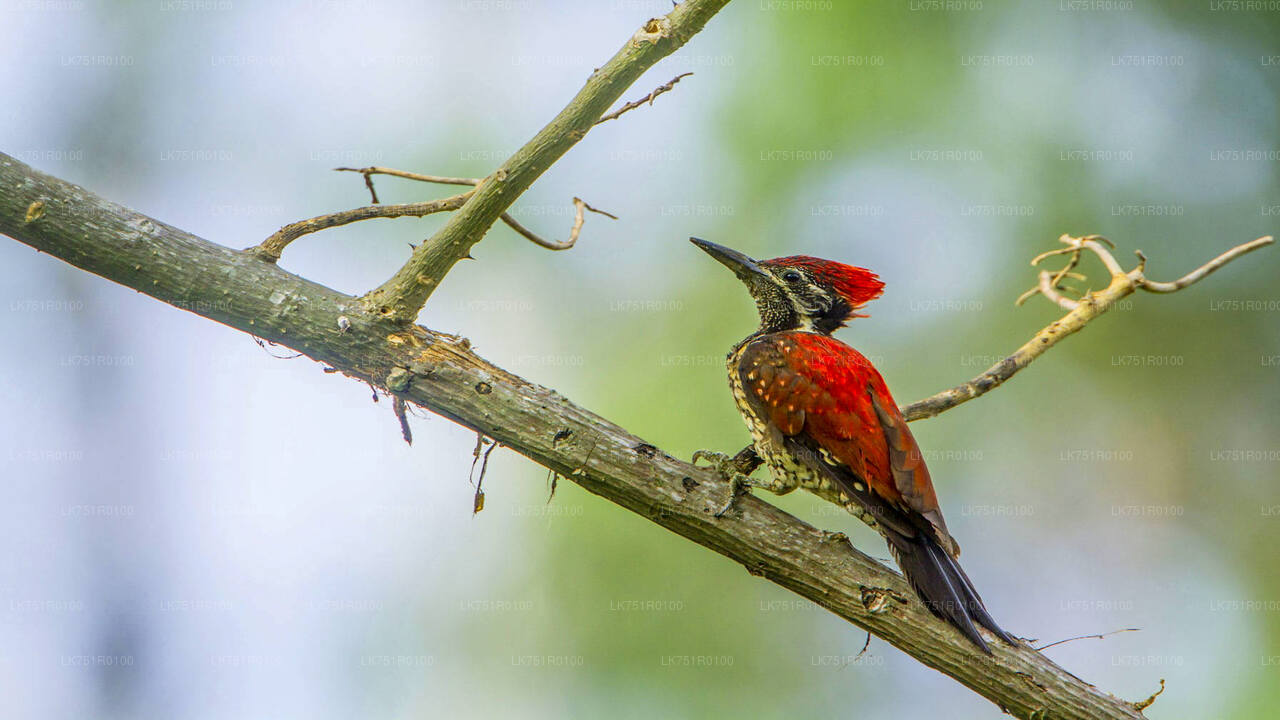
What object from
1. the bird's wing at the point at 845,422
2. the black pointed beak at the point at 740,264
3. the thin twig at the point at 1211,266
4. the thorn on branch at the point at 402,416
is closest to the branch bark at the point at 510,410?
the thorn on branch at the point at 402,416

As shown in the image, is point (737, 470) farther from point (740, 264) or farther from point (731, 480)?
point (740, 264)

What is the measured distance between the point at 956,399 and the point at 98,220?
314 centimetres

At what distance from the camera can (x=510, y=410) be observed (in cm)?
286

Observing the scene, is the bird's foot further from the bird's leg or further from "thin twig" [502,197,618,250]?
"thin twig" [502,197,618,250]

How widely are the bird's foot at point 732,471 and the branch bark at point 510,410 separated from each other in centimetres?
4

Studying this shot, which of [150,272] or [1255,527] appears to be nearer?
[150,272]

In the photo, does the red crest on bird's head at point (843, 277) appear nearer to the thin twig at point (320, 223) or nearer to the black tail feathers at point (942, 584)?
the black tail feathers at point (942, 584)

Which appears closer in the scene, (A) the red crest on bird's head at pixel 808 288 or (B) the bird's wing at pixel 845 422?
(B) the bird's wing at pixel 845 422

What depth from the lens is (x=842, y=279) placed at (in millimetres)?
4105

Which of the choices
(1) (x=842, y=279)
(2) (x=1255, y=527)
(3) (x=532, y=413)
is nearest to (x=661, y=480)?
(3) (x=532, y=413)

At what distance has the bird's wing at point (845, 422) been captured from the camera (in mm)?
3211

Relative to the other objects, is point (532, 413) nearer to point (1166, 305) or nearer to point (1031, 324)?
point (1031, 324)

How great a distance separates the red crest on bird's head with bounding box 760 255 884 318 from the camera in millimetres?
4102

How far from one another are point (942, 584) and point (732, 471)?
0.78 metres
